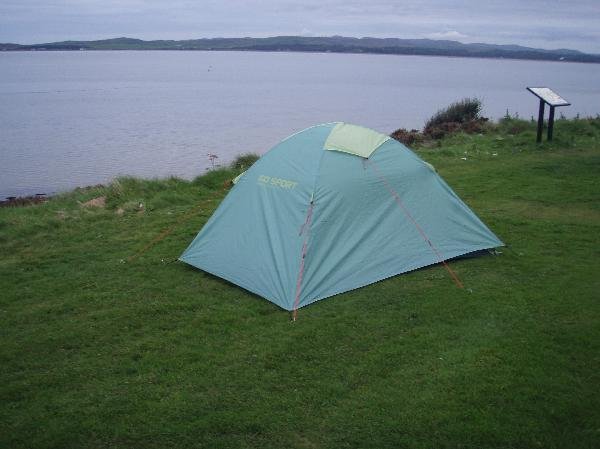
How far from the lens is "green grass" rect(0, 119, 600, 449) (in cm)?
476

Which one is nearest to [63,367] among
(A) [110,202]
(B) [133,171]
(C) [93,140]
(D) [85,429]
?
(D) [85,429]

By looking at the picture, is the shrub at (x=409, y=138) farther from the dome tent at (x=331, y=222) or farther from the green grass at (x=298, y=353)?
the dome tent at (x=331, y=222)

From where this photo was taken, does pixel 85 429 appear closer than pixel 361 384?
Yes

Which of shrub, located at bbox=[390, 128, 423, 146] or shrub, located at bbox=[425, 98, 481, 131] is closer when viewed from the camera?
shrub, located at bbox=[390, 128, 423, 146]

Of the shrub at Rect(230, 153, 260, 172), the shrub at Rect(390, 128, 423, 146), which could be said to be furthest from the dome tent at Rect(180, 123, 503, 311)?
the shrub at Rect(390, 128, 423, 146)

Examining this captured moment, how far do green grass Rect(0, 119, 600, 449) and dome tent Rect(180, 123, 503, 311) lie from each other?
25 centimetres

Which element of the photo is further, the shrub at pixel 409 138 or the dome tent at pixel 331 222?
the shrub at pixel 409 138

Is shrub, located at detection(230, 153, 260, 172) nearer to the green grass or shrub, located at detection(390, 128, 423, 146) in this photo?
shrub, located at detection(390, 128, 423, 146)

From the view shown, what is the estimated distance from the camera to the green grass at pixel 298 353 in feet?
15.6

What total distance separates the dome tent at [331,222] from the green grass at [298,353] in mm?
247

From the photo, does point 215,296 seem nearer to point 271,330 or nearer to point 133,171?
point 271,330

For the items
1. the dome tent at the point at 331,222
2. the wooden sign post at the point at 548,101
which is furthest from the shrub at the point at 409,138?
the dome tent at the point at 331,222

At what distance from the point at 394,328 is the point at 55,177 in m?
19.6

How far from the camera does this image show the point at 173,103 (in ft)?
168
